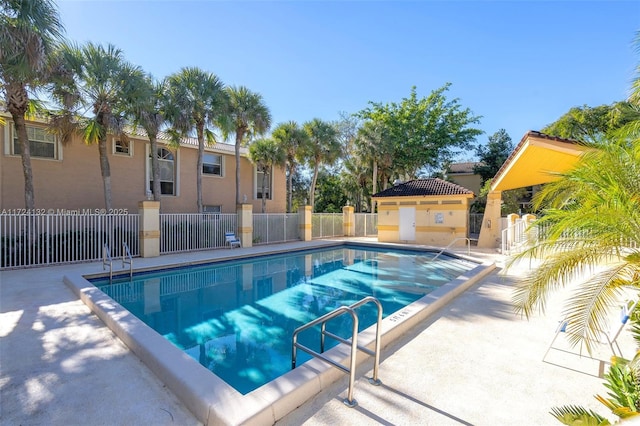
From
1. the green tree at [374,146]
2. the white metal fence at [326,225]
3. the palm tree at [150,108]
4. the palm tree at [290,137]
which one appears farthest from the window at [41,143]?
the green tree at [374,146]

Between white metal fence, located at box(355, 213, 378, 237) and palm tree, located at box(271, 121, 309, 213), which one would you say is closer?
palm tree, located at box(271, 121, 309, 213)

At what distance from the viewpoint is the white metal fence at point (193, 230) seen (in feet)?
44.7

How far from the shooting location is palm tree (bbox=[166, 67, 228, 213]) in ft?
48.2

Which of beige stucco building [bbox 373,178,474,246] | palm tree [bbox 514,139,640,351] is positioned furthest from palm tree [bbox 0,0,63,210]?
beige stucco building [bbox 373,178,474,246]

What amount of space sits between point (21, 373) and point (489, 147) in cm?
3175

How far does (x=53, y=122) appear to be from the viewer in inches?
470

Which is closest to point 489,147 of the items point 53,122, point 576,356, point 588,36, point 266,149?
point 588,36

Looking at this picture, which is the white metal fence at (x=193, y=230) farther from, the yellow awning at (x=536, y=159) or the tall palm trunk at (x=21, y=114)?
the yellow awning at (x=536, y=159)

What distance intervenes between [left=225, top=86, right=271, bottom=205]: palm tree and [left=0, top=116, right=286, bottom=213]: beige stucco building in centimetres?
335

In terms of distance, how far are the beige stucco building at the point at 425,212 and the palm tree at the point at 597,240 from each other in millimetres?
14398

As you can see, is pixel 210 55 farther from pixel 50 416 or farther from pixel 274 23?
pixel 50 416

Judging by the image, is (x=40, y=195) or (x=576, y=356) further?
(x=40, y=195)

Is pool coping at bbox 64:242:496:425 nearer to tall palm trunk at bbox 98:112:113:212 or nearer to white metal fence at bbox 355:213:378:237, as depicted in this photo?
tall palm trunk at bbox 98:112:113:212

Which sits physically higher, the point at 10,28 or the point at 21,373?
the point at 10,28
